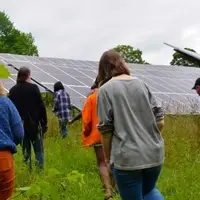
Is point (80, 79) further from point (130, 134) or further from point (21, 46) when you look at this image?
point (21, 46)

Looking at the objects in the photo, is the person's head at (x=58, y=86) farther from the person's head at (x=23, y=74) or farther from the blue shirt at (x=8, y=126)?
the blue shirt at (x=8, y=126)

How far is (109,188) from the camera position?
4.47 m

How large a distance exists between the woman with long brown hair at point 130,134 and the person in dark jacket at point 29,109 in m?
2.64

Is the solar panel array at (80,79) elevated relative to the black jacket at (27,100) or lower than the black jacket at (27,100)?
lower

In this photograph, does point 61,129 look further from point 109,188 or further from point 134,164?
point 134,164

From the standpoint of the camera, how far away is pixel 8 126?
3047 millimetres

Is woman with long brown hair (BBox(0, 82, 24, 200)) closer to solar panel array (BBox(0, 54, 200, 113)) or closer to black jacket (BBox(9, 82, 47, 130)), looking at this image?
black jacket (BBox(9, 82, 47, 130))

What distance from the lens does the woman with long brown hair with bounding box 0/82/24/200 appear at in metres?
2.96

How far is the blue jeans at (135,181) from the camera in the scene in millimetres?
2754

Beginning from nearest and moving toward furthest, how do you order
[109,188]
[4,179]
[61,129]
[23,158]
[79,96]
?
[4,179] → [109,188] → [23,158] → [61,129] → [79,96]

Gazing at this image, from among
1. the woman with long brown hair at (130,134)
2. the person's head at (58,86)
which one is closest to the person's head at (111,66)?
the woman with long brown hair at (130,134)

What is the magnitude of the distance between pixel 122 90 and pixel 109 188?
6.22 feet

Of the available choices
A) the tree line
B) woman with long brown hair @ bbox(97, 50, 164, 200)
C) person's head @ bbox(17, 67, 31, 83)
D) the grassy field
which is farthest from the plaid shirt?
the tree line

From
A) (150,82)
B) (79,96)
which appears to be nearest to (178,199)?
(79,96)
